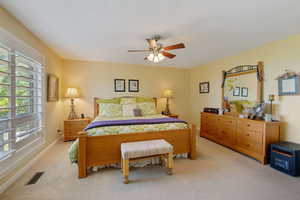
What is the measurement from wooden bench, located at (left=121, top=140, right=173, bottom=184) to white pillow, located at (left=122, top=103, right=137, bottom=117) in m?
1.53

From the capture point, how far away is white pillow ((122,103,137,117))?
3.68 metres

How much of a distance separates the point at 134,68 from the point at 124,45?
1714mm

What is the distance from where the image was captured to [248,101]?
10.3ft

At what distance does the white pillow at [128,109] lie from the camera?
368cm

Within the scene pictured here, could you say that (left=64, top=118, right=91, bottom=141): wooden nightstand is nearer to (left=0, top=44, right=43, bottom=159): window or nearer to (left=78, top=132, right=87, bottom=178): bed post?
(left=0, top=44, right=43, bottom=159): window

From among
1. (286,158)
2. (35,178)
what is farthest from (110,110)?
(286,158)

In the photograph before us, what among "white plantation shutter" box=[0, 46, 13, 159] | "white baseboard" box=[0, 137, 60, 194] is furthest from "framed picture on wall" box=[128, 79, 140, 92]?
"white plantation shutter" box=[0, 46, 13, 159]

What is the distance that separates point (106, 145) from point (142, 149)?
0.64 m

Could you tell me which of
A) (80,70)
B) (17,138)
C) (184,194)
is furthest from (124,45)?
(184,194)

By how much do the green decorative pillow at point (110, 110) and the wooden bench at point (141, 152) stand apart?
5.30 ft

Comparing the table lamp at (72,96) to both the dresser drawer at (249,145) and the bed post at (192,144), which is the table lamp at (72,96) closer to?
the bed post at (192,144)

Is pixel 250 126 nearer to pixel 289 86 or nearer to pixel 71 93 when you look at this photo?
pixel 289 86

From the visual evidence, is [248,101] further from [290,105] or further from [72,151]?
[72,151]

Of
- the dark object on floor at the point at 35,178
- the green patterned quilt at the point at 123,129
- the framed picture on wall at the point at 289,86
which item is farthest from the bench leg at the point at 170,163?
the framed picture on wall at the point at 289,86
